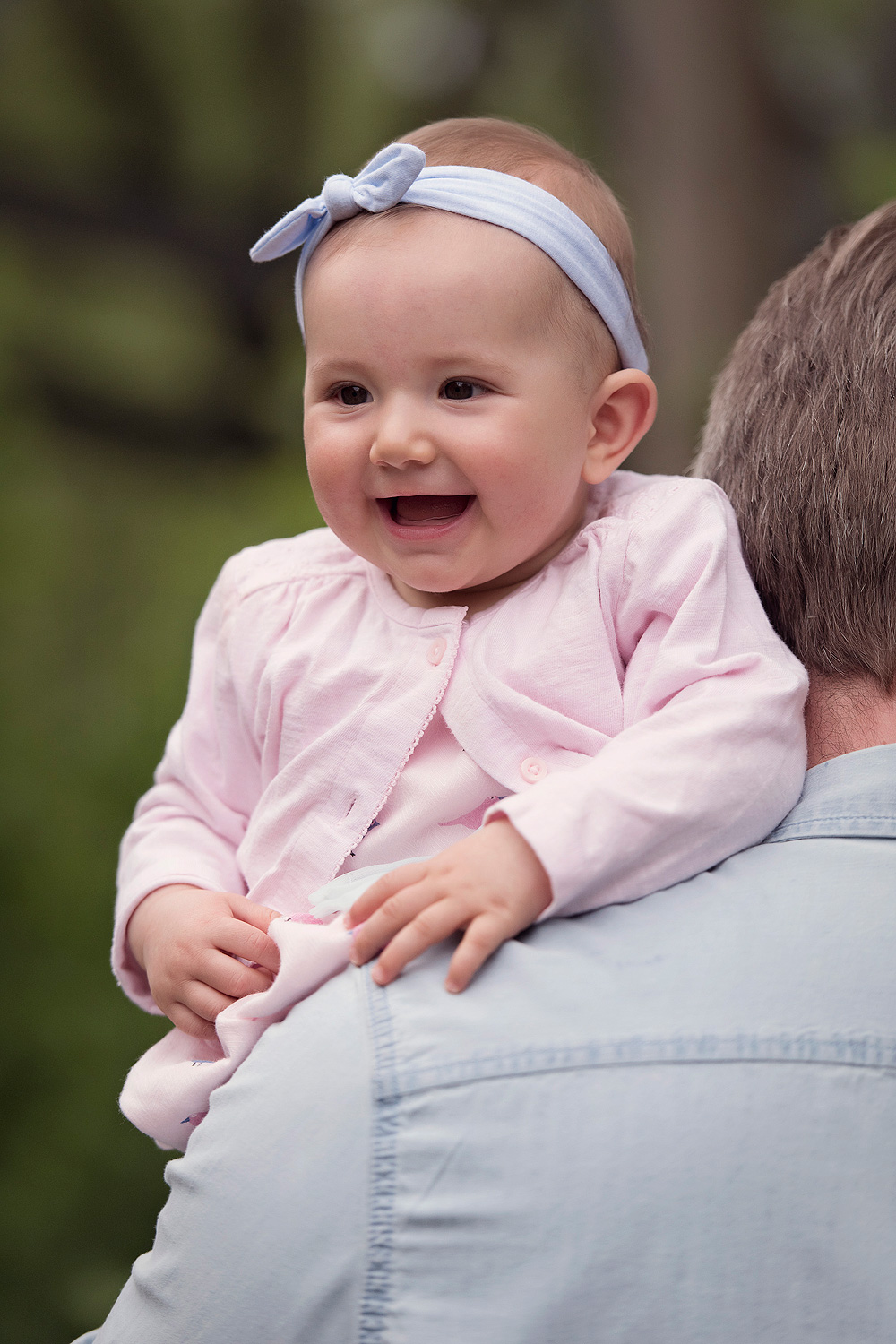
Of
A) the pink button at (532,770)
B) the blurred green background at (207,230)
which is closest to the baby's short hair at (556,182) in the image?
the pink button at (532,770)

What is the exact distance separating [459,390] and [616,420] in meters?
0.22

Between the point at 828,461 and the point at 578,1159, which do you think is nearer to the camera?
the point at 578,1159

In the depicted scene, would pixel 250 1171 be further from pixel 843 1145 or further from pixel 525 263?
pixel 525 263

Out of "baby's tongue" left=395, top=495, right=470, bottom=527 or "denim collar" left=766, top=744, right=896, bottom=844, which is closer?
"denim collar" left=766, top=744, right=896, bottom=844

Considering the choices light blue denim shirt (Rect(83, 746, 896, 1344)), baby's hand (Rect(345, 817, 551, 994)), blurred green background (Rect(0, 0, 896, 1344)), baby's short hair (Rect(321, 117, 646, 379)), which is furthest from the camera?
blurred green background (Rect(0, 0, 896, 1344))

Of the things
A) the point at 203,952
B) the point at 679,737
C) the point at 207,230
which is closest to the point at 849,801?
the point at 679,737

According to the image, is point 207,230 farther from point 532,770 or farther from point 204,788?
point 532,770

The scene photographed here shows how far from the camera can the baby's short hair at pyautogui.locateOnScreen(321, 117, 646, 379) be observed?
1.31m

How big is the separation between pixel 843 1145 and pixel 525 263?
888 mm

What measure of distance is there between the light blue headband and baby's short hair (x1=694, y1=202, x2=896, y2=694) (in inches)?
8.0

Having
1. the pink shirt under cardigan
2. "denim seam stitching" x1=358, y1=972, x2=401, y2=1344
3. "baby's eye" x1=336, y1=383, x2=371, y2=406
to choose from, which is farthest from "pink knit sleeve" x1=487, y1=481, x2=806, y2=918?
"baby's eye" x1=336, y1=383, x2=371, y2=406

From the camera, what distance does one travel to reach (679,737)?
1.09 metres

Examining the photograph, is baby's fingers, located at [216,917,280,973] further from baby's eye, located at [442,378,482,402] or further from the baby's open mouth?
baby's eye, located at [442,378,482,402]

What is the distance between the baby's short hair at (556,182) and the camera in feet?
4.30
